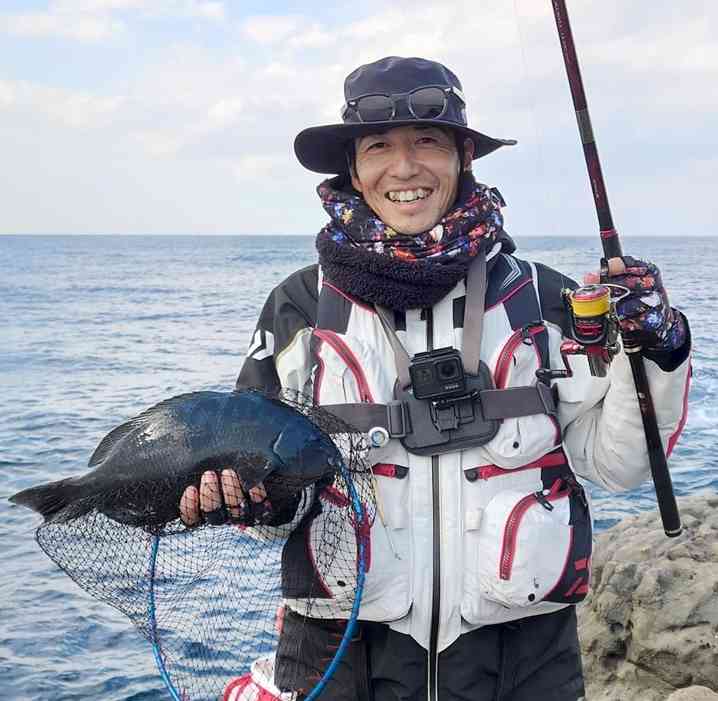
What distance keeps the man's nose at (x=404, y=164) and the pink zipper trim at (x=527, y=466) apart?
956 mm

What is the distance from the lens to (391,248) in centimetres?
314

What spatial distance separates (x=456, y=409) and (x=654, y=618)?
293cm

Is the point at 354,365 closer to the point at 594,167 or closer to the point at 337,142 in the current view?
the point at 337,142

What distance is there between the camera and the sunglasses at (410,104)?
10.4ft

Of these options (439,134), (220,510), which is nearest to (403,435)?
(220,510)

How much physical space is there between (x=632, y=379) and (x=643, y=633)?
9.26 feet

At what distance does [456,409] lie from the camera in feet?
9.93

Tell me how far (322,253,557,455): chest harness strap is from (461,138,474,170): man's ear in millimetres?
551

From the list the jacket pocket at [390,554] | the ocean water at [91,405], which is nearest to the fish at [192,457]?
the jacket pocket at [390,554]

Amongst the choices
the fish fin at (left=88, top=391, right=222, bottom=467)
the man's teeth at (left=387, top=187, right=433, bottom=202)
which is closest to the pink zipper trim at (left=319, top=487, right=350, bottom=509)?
the fish fin at (left=88, top=391, right=222, bottom=467)

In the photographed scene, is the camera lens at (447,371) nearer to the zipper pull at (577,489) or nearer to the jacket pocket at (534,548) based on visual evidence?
the jacket pocket at (534,548)

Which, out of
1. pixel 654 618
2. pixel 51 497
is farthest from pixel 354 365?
pixel 654 618

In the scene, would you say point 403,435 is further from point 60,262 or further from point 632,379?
point 60,262

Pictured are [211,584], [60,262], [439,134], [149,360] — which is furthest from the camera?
[60,262]
